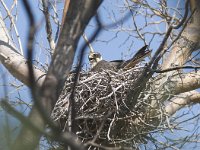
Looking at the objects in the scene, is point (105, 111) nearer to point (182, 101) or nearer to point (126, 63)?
point (126, 63)

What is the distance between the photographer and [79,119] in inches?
186

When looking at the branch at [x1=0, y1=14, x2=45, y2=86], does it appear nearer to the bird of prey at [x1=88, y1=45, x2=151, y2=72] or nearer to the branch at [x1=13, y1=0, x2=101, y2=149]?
the bird of prey at [x1=88, y1=45, x2=151, y2=72]

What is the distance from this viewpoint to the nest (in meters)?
4.67

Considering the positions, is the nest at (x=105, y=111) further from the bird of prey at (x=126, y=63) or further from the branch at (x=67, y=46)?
the branch at (x=67, y=46)

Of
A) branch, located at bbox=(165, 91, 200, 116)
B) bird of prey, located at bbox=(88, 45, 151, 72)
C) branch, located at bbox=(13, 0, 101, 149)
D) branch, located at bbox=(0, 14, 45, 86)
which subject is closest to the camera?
branch, located at bbox=(13, 0, 101, 149)

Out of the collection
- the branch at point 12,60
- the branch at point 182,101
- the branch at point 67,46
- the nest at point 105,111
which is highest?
the branch at point 12,60

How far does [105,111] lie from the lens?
470 centimetres

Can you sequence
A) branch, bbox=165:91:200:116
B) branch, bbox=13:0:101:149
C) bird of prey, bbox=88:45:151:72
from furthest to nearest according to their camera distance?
branch, bbox=165:91:200:116
bird of prey, bbox=88:45:151:72
branch, bbox=13:0:101:149

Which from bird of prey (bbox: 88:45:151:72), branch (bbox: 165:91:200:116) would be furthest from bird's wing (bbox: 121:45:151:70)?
branch (bbox: 165:91:200:116)

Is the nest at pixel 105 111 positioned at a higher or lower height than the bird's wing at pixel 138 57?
lower

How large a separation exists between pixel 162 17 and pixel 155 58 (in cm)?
331

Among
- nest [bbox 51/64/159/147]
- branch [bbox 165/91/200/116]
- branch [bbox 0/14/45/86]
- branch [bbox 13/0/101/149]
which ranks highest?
branch [bbox 0/14/45/86]

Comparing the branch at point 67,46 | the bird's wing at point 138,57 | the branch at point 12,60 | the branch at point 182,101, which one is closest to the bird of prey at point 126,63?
the bird's wing at point 138,57

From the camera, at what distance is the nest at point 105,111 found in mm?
4668
